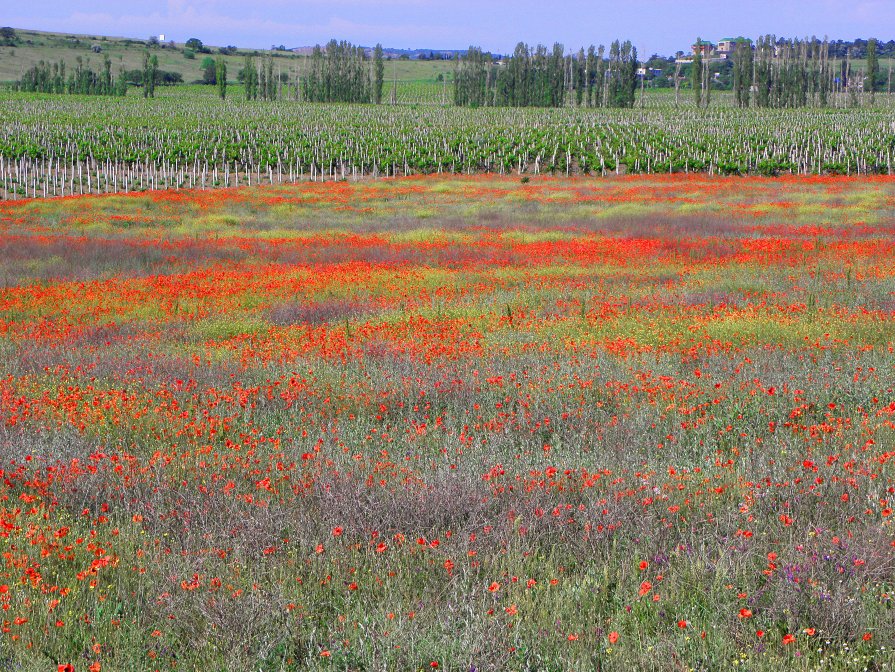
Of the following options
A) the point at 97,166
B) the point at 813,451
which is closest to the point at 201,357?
the point at 813,451

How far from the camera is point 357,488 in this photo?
5.11 metres

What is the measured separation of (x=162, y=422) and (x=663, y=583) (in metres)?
4.81

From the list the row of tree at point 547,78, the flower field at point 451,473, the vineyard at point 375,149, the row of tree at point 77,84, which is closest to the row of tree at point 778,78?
the row of tree at point 547,78

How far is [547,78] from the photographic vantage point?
129 metres

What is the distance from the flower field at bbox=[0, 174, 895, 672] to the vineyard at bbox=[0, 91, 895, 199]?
45.6 m

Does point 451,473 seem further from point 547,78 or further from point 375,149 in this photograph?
point 547,78

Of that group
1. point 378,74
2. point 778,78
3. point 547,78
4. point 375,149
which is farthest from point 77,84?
point 778,78

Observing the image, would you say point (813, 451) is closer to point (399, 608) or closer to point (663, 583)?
point (663, 583)

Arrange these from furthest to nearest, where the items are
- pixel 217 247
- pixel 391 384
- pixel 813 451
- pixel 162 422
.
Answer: pixel 217 247, pixel 391 384, pixel 162 422, pixel 813 451

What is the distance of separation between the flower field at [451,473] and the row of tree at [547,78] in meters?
118

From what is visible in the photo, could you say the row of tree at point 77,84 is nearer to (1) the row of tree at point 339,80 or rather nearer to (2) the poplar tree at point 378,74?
(1) the row of tree at point 339,80

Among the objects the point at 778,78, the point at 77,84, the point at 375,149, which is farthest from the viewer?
the point at 77,84

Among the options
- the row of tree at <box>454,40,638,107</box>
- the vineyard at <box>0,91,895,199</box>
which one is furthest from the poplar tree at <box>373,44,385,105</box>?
the vineyard at <box>0,91,895,199</box>

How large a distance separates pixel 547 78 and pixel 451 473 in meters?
133
